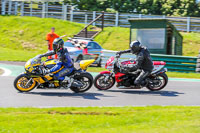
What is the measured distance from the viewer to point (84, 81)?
1048 cm

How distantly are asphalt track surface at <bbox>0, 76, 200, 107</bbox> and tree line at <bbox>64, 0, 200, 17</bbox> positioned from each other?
3008 cm

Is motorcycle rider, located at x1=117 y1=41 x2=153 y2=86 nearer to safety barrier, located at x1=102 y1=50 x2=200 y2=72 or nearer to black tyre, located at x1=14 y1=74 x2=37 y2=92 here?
black tyre, located at x1=14 y1=74 x2=37 y2=92

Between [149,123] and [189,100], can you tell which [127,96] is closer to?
[189,100]

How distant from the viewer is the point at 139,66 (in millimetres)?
10844

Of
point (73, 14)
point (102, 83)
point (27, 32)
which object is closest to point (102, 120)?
point (102, 83)

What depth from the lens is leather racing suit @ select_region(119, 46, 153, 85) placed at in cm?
1077

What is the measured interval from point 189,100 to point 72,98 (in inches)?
129

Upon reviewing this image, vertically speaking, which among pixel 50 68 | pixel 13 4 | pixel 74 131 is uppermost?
pixel 13 4

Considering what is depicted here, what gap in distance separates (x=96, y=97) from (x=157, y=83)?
2415 millimetres

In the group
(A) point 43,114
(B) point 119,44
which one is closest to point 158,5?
(B) point 119,44

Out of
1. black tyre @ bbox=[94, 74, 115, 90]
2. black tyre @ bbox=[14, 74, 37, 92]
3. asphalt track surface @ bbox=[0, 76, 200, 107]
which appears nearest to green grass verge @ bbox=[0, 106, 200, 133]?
asphalt track surface @ bbox=[0, 76, 200, 107]

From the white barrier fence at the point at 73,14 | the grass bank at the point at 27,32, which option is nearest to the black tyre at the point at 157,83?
the grass bank at the point at 27,32

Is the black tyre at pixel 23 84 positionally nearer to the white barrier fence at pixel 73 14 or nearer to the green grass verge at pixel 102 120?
the green grass verge at pixel 102 120

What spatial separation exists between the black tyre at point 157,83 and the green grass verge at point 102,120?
289 centimetres
